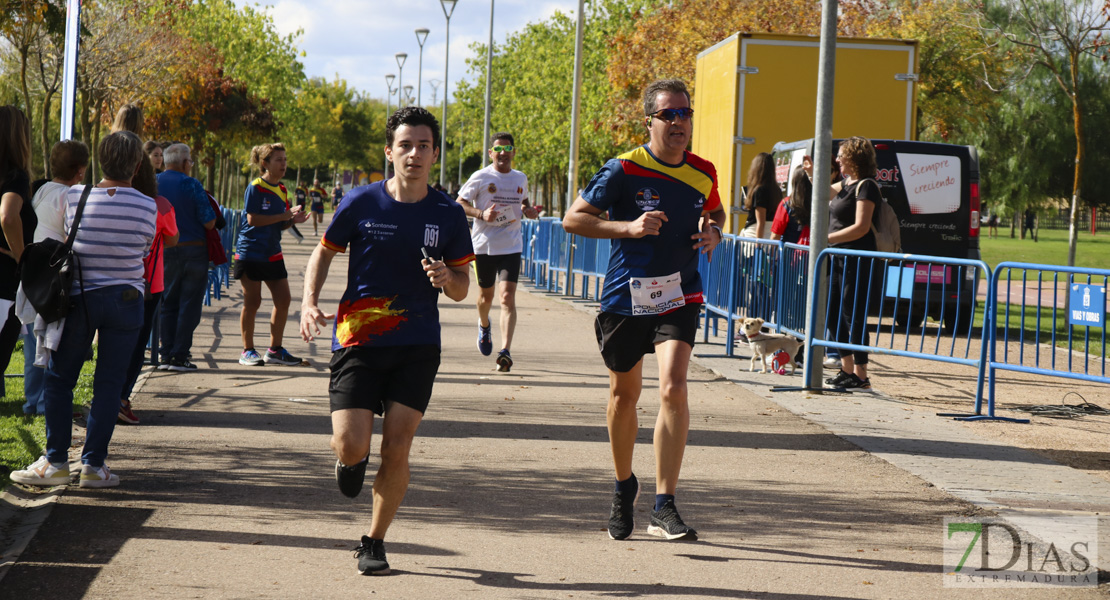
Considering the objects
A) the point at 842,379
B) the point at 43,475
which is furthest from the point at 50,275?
the point at 842,379

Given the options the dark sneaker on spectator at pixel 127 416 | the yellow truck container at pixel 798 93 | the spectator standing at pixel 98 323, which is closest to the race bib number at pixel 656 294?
the spectator standing at pixel 98 323

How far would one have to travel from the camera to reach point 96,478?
5.88m

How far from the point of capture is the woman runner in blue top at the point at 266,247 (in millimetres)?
10242

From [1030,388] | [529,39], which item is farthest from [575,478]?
[529,39]

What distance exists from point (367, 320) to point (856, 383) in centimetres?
640

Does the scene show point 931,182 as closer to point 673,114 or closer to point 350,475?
point 673,114

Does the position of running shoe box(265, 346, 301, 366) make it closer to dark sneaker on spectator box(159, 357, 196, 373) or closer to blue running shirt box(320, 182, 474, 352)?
dark sneaker on spectator box(159, 357, 196, 373)

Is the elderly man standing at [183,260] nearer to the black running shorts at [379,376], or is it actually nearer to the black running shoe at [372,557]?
the black running shorts at [379,376]

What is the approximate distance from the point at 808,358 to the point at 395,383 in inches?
230

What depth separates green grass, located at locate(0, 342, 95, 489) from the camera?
6338 millimetres

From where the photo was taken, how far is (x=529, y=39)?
5862 cm

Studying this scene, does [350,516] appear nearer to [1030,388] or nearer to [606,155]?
[1030,388]

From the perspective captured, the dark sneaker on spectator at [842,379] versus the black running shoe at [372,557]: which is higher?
the dark sneaker on spectator at [842,379]

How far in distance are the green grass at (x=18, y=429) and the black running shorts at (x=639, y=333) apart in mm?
3030
